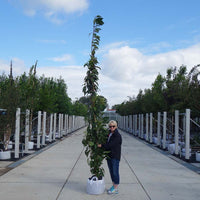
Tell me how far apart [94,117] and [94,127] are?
8.8 inches

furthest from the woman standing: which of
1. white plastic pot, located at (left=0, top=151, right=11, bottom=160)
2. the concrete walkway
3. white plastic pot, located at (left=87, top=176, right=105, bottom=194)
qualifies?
white plastic pot, located at (left=0, top=151, right=11, bottom=160)

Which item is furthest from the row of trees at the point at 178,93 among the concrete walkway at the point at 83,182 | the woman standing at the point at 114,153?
the woman standing at the point at 114,153

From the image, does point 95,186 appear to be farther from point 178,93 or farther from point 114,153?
point 178,93

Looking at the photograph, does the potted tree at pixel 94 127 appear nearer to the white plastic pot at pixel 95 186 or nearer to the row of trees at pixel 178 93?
the white plastic pot at pixel 95 186

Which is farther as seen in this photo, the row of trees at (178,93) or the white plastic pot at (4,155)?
the row of trees at (178,93)

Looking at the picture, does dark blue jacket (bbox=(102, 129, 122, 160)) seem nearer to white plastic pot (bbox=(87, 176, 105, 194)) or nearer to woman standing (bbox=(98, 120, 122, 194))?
woman standing (bbox=(98, 120, 122, 194))

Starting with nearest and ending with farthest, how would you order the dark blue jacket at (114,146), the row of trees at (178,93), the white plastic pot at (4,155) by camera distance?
the dark blue jacket at (114,146) → the white plastic pot at (4,155) → the row of trees at (178,93)

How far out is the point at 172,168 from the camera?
30.9 feet

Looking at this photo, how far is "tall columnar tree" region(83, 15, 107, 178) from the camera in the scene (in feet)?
19.2

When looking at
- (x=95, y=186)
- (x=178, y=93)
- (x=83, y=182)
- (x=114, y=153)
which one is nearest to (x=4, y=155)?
(x=83, y=182)

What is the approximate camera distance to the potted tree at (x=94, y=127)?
5812 mm

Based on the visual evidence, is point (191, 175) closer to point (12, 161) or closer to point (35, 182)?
point (35, 182)

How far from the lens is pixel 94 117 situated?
5.99 metres

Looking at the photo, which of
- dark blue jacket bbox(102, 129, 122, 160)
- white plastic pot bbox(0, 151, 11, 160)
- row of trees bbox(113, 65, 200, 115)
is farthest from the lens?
row of trees bbox(113, 65, 200, 115)
